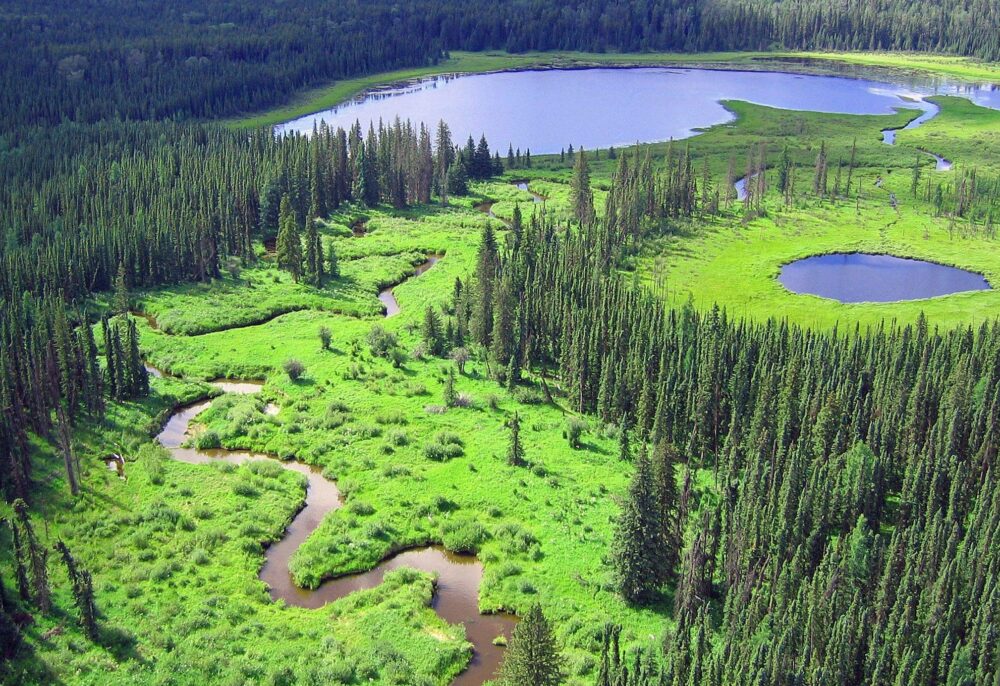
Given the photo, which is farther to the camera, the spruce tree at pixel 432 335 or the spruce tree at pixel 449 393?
the spruce tree at pixel 432 335

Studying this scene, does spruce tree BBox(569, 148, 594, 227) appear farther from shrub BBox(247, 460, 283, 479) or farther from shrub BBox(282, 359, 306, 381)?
shrub BBox(247, 460, 283, 479)

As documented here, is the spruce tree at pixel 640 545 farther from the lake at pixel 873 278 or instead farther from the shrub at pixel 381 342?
the lake at pixel 873 278

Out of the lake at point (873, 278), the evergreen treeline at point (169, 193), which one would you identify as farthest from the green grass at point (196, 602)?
the lake at point (873, 278)

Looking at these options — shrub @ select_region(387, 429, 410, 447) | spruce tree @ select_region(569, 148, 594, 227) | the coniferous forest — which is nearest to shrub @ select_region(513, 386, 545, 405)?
the coniferous forest

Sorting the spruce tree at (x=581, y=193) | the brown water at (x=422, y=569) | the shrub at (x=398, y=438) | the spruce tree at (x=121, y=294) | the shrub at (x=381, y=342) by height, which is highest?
the spruce tree at (x=581, y=193)

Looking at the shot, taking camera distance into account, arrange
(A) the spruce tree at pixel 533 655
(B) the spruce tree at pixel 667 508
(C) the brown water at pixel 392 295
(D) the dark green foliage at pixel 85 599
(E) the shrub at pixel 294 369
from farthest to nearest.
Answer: (C) the brown water at pixel 392 295, (E) the shrub at pixel 294 369, (B) the spruce tree at pixel 667 508, (D) the dark green foliage at pixel 85 599, (A) the spruce tree at pixel 533 655

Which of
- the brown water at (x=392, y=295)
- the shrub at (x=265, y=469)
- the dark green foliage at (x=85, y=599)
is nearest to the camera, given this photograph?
the dark green foliage at (x=85, y=599)

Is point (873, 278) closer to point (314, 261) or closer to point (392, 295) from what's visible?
point (392, 295)
